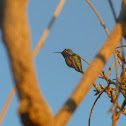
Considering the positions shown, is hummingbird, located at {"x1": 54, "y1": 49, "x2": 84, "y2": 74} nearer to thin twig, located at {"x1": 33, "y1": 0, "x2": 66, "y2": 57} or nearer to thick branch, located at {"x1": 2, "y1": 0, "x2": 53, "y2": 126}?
thin twig, located at {"x1": 33, "y1": 0, "x2": 66, "y2": 57}

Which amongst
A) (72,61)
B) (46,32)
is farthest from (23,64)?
(72,61)

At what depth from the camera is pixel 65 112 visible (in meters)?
0.75

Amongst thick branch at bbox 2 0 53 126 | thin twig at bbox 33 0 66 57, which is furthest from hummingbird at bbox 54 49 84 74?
thick branch at bbox 2 0 53 126

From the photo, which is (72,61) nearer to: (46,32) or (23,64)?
(46,32)

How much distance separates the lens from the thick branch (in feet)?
2.15

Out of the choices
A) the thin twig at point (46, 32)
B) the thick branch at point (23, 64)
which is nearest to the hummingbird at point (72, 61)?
the thin twig at point (46, 32)

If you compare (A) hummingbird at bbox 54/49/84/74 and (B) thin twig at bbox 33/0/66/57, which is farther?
(A) hummingbird at bbox 54/49/84/74

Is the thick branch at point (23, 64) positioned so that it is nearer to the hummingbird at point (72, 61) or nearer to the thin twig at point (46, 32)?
the thin twig at point (46, 32)

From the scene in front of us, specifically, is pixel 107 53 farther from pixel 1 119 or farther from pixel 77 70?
pixel 77 70

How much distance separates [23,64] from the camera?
66 cm

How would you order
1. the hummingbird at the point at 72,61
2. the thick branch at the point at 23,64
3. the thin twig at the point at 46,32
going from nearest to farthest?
the thick branch at the point at 23,64 → the thin twig at the point at 46,32 → the hummingbird at the point at 72,61

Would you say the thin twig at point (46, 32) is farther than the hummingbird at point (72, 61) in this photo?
No

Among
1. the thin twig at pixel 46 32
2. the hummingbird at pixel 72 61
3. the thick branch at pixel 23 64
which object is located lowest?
the thick branch at pixel 23 64

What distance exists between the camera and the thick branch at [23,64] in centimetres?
65
